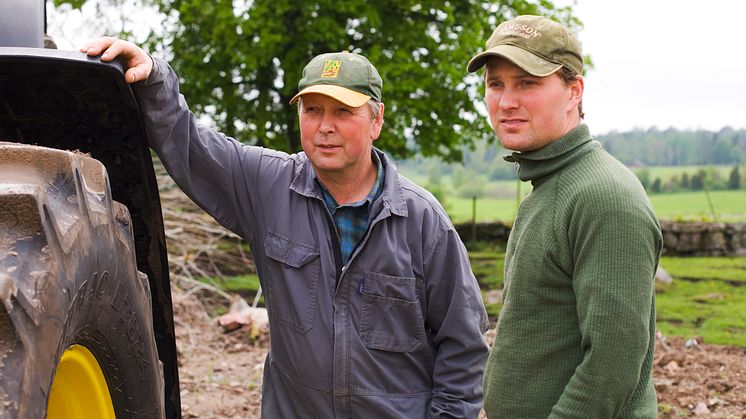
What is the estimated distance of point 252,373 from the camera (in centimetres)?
604

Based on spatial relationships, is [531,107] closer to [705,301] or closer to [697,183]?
[705,301]

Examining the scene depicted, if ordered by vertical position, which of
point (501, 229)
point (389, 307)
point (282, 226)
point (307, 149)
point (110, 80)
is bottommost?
point (501, 229)

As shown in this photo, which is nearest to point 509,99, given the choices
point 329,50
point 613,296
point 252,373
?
point 613,296

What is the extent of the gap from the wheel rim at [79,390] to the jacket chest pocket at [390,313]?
0.86 meters

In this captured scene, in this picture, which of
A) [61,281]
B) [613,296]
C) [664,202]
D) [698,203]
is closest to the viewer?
[61,281]

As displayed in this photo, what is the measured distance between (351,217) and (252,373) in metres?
3.51

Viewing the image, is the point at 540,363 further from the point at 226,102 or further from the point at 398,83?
the point at 226,102

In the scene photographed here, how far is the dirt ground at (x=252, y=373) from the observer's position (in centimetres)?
522

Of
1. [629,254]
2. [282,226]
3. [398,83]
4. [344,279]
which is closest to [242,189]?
[282,226]

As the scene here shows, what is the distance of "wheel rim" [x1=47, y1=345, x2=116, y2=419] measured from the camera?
1894mm

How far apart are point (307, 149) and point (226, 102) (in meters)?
12.9

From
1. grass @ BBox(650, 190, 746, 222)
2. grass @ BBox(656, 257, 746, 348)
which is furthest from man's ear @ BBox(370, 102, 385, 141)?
grass @ BBox(650, 190, 746, 222)

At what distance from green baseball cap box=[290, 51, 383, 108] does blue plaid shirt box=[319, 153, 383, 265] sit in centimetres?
30

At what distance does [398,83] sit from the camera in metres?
13.6
